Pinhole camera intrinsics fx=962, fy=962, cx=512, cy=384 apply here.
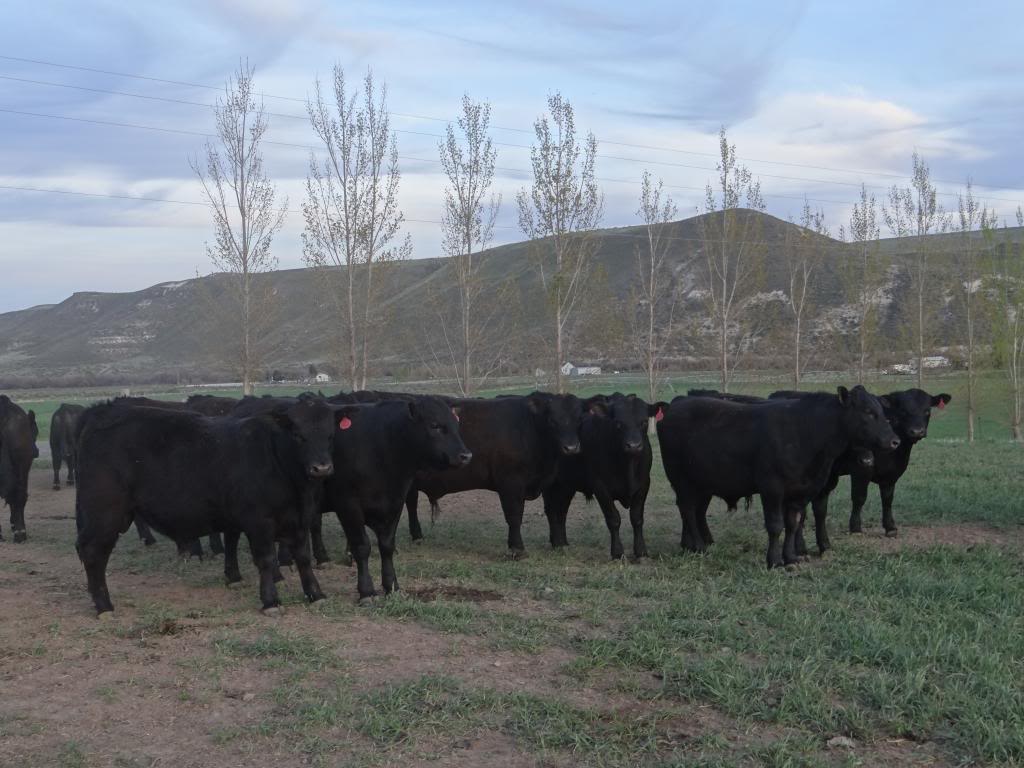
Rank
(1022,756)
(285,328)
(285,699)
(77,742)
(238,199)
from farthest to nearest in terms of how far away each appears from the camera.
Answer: (285,328) → (238,199) → (285,699) → (77,742) → (1022,756)

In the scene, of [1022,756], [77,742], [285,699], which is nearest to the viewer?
[1022,756]

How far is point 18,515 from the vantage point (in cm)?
1319

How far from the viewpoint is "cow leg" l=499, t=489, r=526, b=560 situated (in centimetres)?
1116

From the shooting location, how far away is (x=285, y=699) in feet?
20.1

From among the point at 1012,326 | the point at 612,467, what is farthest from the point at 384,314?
the point at 1012,326

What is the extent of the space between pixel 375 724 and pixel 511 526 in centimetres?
575

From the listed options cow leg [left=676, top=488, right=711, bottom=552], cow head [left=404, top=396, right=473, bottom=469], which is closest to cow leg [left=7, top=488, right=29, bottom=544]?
cow head [left=404, top=396, right=473, bottom=469]

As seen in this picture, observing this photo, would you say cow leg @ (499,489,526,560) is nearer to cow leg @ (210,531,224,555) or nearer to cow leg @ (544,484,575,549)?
cow leg @ (544,484,575,549)

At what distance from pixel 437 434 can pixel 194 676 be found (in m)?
3.69

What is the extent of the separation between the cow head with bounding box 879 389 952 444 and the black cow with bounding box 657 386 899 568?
1.77 meters

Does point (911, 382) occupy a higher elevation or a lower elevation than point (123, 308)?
lower

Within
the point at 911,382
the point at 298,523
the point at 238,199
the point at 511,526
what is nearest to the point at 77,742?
the point at 298,523

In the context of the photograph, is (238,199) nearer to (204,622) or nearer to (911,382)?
(204,622)

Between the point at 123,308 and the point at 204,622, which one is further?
the point at 123,308
